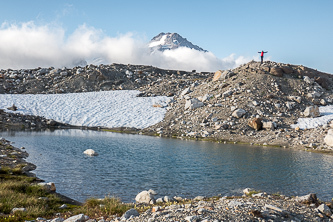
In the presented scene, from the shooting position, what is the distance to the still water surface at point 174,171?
725 inches

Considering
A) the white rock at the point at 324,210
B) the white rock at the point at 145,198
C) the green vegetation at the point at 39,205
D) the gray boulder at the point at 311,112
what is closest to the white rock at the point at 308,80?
the gray boulder at the point at 311,112

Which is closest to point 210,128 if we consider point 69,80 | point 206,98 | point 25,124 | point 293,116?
point 206,98

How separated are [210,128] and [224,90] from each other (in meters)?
13.4

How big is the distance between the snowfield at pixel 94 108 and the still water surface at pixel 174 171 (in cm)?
2534

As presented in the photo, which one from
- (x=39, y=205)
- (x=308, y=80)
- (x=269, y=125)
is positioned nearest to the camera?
(x=39, y=205)

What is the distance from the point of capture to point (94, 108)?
6700 centimetres

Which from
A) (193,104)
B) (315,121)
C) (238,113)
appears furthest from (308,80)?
(193,104)

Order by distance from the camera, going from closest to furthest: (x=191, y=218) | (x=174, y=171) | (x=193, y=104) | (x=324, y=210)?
(x=191, y=218) → (x=324, y=210) → (x=174, y=171) → (x=193, y=104)

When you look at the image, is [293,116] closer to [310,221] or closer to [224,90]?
[224,90]

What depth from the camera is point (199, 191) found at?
59.7 ft

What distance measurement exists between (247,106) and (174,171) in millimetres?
32267

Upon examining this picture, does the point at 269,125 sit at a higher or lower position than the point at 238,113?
lower

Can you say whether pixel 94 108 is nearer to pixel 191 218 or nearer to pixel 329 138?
pixel 329 138

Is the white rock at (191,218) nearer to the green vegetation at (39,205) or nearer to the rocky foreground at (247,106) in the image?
the green vegetation at (39,205)
